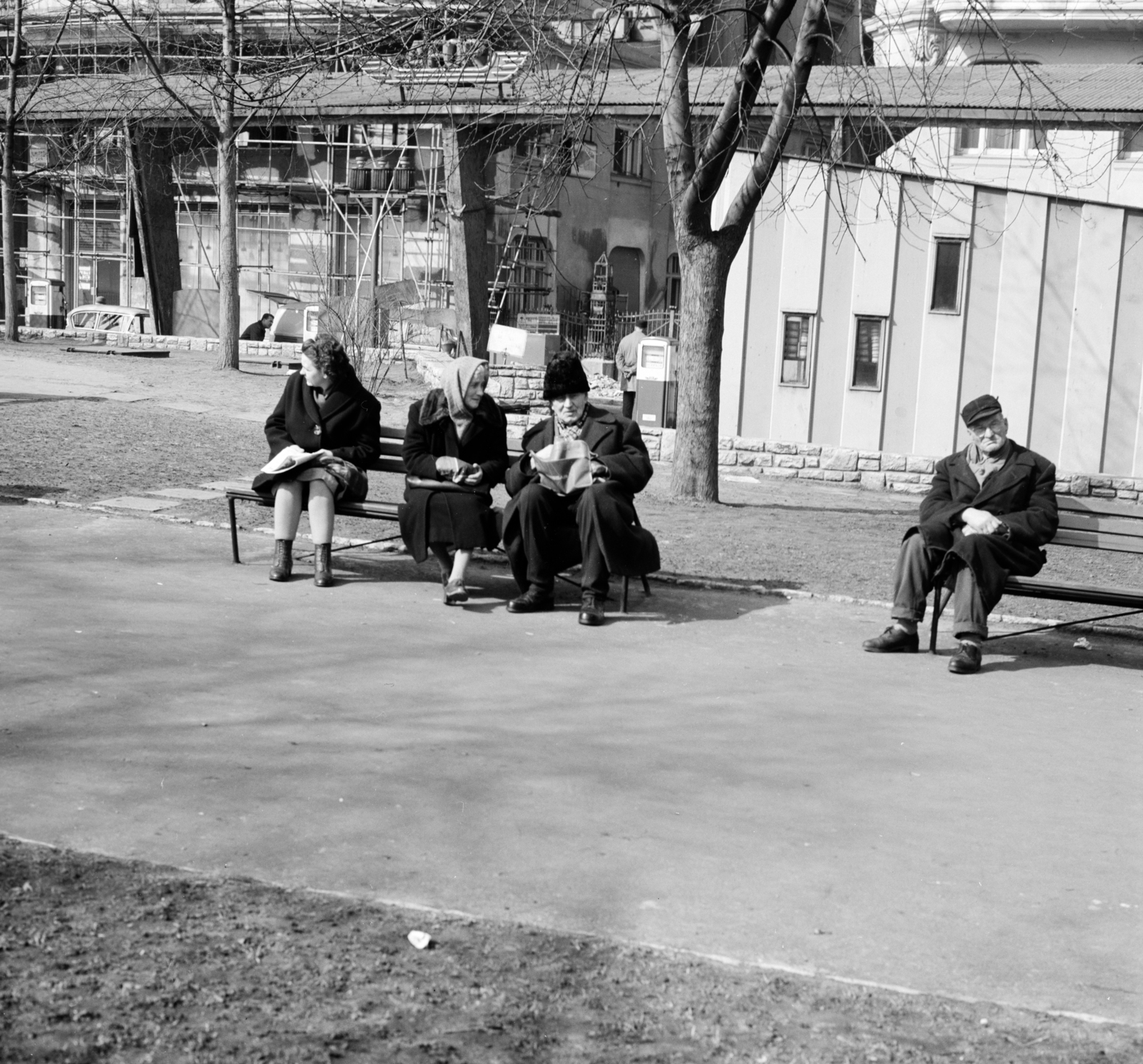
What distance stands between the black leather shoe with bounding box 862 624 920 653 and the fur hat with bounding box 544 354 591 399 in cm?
206

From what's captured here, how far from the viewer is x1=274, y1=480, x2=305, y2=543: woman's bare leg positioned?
8.73 metres

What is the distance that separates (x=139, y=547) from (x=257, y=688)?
342 centimetres

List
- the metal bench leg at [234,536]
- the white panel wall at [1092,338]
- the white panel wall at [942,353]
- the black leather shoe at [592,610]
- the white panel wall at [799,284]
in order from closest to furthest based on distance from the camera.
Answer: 1. the black leather shoe at [592,610]
2. the metal bench leg at [234,536]
3. the white panel wall at [1092,338]
4. the white panel wall at [942,353]
5. the white panel wall at [799,284]

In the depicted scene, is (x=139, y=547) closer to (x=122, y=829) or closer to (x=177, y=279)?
(x=122, y=829)

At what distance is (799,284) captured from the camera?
1819 centimetres

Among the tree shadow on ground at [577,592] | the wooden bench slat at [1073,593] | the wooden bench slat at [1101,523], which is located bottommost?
the tree shadow on ground at [577,592]

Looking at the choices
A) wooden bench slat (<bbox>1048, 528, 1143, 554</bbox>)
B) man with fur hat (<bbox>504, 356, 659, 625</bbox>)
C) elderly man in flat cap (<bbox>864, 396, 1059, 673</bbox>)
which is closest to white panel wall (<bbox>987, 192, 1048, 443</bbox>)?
wooden bench slat (<bbox>1048, 528, 1143, 554</bbox>)

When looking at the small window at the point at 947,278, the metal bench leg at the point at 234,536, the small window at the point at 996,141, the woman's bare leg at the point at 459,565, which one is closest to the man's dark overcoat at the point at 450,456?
the woman's bare leg at the point at 459,565

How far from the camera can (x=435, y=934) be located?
12.5ft

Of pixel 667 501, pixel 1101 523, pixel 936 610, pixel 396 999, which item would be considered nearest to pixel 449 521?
pixel 936 610

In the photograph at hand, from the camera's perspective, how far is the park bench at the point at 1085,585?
25.4 ft

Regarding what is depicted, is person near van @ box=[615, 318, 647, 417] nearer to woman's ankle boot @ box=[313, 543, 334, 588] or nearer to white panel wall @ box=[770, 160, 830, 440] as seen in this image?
white panel wall @ box=[770, 160, 830, 440]

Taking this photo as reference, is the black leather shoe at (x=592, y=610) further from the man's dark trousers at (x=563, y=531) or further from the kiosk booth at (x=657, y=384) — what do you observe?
the kiosk booth at (x=657, y=384)

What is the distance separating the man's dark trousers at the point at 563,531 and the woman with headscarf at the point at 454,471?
28cm
